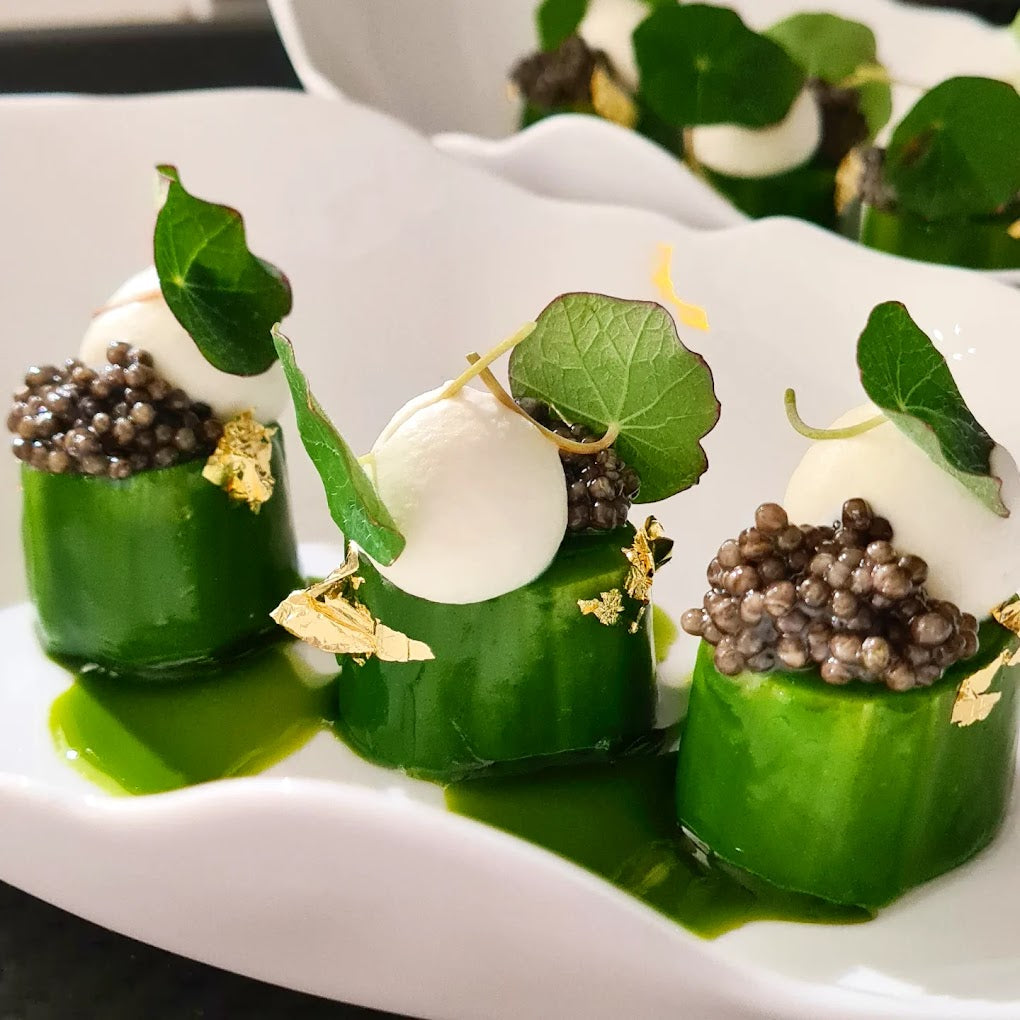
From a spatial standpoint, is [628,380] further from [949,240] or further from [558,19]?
[558,19]

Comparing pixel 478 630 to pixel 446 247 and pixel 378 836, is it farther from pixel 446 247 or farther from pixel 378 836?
pixel 446 247

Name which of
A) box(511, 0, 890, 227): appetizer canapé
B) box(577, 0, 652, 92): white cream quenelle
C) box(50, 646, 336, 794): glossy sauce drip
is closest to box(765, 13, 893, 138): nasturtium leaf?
box(511, 0, 890, 227): appetizer canapé

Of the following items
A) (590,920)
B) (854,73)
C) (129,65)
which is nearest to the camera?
(590,920)

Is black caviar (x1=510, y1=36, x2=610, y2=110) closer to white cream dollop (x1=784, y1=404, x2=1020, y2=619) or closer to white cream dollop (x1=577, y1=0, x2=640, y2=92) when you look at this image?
white cream dollop (x1=577, y1=0, x2=640, y2=92)

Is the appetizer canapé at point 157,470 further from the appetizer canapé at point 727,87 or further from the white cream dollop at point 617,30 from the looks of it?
the white cream dollop at point 617,30

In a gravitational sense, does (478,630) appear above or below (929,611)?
below

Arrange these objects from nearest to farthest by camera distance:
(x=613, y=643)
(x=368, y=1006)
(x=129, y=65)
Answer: (x=368, y=1006), (x=613, y=643), (x=129, y=65)

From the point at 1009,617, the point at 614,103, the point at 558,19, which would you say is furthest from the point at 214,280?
the point at 558,19

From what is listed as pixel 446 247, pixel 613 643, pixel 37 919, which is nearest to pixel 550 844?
pixel 613 643
